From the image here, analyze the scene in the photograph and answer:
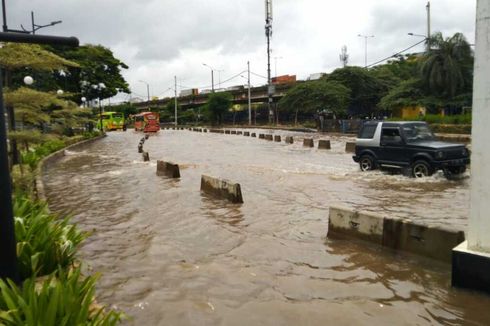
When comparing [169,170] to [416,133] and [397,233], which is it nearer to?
[416,133]

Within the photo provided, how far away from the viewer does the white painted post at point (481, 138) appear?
432cm

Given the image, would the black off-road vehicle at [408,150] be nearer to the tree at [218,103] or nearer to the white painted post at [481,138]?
the white painted post at [481,138]

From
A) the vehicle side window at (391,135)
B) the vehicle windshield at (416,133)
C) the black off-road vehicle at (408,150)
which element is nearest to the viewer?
the black off-road vehicle at (408,150)

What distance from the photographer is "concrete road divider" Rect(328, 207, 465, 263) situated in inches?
224

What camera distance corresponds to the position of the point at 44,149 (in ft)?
65.7

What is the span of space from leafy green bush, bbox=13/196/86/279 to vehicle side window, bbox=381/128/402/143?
10.8 metres

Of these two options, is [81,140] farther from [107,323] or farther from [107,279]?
[107,323]

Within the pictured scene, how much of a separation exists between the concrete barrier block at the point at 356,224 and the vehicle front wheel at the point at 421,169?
6.52 metres

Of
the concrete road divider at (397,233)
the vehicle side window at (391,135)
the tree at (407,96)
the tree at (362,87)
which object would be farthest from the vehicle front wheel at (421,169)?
the tree at (362,87)

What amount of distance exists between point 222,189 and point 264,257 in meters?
4.44

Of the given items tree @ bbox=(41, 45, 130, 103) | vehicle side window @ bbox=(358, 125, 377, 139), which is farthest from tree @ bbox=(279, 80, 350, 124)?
vehicle side window @ bbox=(358, 125, 377, 139)

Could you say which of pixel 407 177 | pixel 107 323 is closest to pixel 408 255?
pixel 107 323

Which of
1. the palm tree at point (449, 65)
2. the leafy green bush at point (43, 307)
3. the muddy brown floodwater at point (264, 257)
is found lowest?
the muddy brown floodwater at point (264, 257)

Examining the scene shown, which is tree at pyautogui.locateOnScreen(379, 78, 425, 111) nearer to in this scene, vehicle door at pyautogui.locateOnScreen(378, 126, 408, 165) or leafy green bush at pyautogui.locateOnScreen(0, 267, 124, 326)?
vehicle door at pyautogui.locateOnScreen(378, 126, 408, 165)
